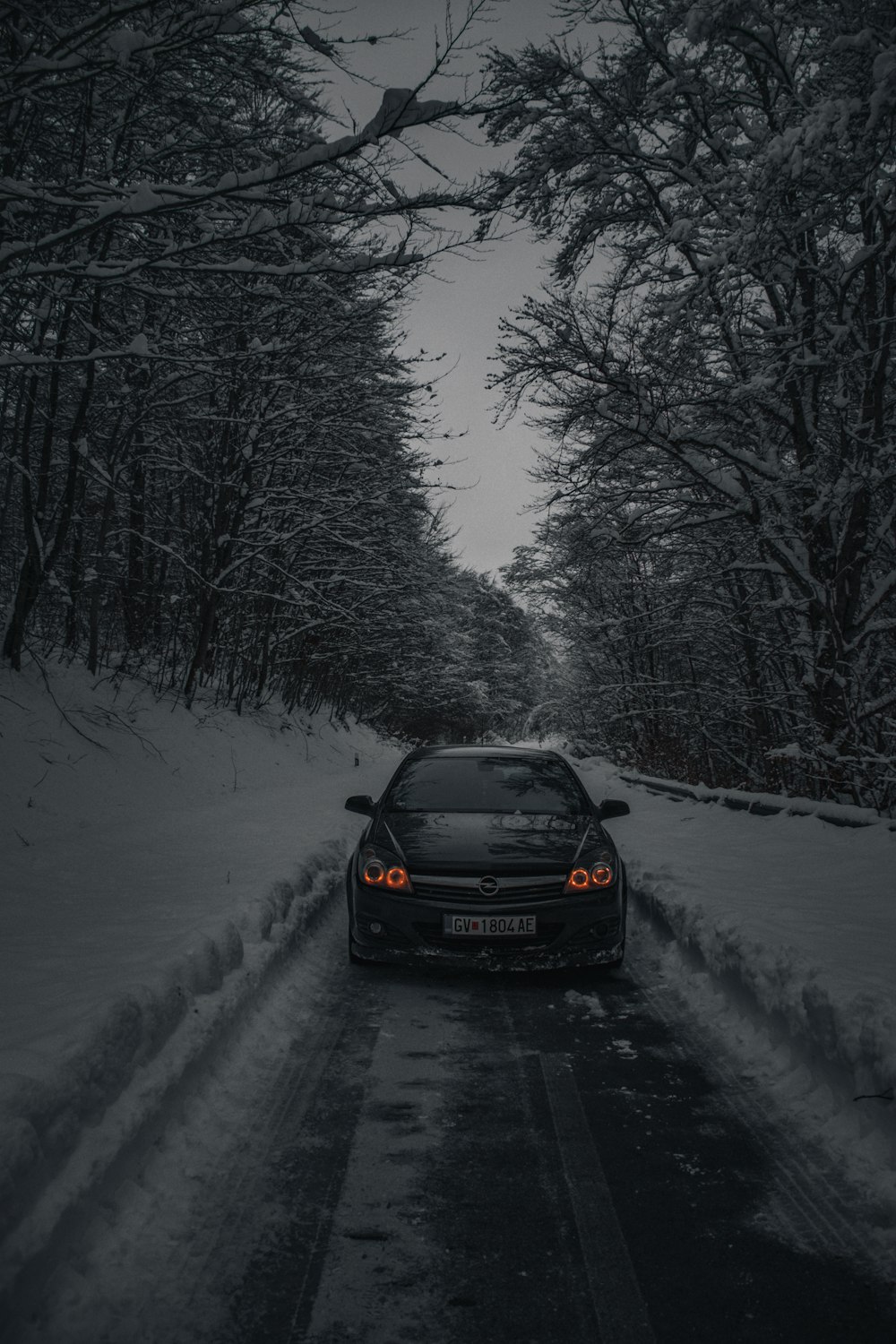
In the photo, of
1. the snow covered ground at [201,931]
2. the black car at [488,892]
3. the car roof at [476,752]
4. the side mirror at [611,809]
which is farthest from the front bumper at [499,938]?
the car roof at [476,752]

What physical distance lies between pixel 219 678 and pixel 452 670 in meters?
20.1

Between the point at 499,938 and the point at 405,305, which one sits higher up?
the point at 405,305

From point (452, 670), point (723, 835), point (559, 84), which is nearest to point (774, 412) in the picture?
point (559, 84)

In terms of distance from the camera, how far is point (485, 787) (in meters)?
6.14

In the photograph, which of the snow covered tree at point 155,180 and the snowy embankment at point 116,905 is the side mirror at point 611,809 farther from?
the snow covered tree at point 155,180

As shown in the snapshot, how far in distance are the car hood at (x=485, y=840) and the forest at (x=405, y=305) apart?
3.50 meters

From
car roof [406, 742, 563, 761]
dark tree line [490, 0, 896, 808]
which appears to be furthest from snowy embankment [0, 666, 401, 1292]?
dark tree line [490, 0, 896, 808]

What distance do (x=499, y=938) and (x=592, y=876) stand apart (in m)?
0.73

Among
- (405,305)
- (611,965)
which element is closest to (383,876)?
(611,965)

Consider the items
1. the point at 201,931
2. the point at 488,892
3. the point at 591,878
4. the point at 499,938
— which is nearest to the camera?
the point at 201,931

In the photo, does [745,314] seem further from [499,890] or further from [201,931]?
[201,931]

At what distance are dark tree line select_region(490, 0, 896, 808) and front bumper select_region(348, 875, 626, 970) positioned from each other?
3.99 m

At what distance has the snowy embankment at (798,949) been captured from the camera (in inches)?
118

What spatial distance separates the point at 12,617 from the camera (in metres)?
8.40
